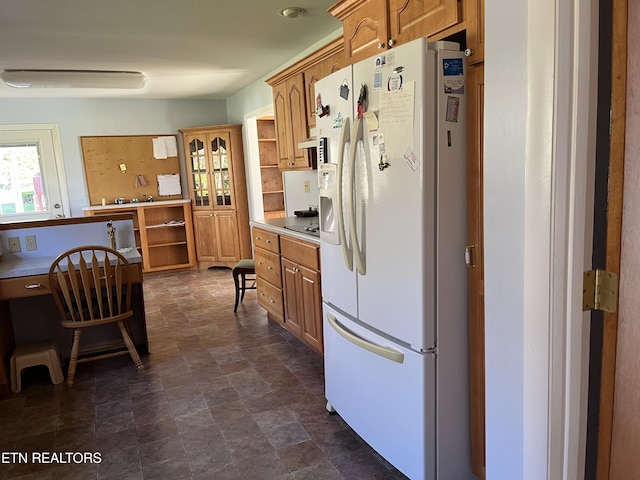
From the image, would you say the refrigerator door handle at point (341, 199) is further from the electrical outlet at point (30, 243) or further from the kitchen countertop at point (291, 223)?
the electrical outlet at point (30, 243)

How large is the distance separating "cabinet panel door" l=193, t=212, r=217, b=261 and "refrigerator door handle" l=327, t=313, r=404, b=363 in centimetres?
423

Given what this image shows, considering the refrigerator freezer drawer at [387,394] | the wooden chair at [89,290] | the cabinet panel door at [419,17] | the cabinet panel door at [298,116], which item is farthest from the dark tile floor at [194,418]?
the cabinet panel door at [419,17]

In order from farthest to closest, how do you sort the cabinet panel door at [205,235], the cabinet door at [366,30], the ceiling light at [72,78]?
the cabinet panel door at [205,235]
the ceiling light at [72,78]
the cabinet door at [366,30]

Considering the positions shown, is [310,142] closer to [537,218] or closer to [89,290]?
[89,290]

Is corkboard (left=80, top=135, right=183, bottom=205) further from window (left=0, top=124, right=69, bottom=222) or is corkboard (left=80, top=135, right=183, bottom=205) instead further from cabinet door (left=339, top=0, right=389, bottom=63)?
cabinet door (left=339, top=0, right=389, bottom=63)

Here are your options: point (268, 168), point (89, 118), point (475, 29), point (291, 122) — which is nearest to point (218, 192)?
point (268, 168)

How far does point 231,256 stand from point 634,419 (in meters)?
5.57

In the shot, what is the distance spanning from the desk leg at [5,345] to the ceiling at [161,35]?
188 cm

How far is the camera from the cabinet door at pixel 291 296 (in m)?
3.24

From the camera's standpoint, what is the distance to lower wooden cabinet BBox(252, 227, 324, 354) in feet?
9.74

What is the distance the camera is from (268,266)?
3.78 meters

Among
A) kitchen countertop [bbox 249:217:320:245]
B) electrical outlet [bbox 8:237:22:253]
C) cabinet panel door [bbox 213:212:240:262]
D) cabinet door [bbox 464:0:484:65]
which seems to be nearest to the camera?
cabinet door [bbox 464:0:484:65]

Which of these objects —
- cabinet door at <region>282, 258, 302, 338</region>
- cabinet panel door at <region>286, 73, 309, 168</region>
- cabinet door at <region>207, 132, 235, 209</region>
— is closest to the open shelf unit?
cabinet door at <region>207, 132, 235, 209</region>

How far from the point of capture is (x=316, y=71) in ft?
10.7
